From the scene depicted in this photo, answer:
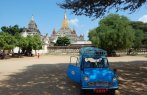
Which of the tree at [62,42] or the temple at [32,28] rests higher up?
the temple at [32,28]

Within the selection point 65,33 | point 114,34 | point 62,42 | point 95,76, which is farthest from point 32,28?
point 95,76

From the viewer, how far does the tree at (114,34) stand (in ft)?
207

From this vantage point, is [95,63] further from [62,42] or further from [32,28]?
[62,42]

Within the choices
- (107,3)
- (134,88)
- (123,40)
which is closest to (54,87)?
(134,88)

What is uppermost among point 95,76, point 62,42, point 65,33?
point 65,33

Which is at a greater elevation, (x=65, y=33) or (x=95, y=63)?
(x=65, y=33)

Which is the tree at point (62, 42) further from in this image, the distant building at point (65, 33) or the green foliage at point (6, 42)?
the green foliage at point (6, 42)

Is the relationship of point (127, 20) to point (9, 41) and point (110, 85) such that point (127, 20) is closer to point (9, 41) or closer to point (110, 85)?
point (9, 41)

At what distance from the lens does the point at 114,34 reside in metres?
62.9

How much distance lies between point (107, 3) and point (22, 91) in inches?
281

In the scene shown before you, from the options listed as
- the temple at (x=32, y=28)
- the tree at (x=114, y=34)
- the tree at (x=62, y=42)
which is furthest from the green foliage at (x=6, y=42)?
the tree at (x=62, y=42)

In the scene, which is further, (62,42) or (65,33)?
(65,33)

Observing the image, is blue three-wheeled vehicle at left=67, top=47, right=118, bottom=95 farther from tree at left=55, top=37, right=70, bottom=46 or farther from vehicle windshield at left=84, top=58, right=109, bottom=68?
tree at left=55, top=37, right=70, bottom=46

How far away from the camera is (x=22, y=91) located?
49.3ft
